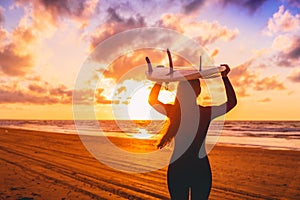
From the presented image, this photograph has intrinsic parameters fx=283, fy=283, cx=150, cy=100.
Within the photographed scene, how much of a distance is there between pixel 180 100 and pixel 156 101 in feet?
0.87

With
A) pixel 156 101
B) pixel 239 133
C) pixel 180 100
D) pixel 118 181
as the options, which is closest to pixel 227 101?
pixel 180 100

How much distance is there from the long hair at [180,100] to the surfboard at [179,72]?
0.32 ft

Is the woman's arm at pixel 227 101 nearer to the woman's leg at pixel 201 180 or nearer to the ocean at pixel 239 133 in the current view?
the woman's leg at pixel 201 180

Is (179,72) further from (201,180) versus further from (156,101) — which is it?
(201,180)

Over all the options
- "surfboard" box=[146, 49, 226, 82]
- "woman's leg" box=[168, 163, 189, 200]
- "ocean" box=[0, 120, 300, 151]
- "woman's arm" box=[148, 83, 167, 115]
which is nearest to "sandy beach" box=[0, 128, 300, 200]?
"ocean" box=[0, 120, 300, 151]

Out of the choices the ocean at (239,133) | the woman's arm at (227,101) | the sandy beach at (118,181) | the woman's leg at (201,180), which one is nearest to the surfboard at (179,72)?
the woman's arm at (227,101)

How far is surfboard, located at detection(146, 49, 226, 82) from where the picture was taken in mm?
2627

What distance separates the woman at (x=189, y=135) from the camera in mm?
2736

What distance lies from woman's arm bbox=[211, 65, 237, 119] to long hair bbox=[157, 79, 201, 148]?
9.4 inches

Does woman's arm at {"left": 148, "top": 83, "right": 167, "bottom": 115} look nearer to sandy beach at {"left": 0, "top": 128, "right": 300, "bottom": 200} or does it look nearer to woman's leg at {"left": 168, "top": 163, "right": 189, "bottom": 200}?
woman's leg at {"left": 168, "top": 163, "right": 189, "bottom": 200}

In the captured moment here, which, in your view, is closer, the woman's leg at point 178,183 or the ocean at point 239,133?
the woman's leg at point 178,183

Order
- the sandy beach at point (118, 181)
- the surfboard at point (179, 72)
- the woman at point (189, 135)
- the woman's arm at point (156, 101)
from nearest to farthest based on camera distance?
the surfboard at point (179, 72), the woman at point (189, 135), the woman's arm at point (156, 101), the sandy beach at point (118, 181)

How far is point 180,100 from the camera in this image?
277 cm

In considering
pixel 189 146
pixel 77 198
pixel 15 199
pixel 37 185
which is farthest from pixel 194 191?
pixel 37 185
